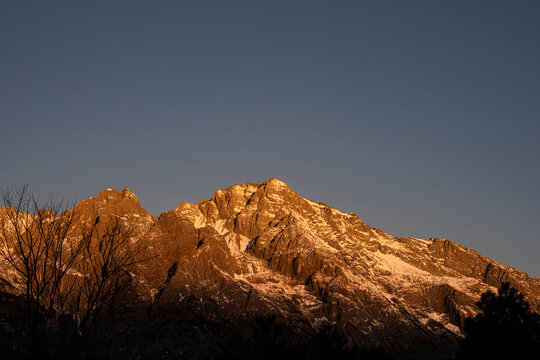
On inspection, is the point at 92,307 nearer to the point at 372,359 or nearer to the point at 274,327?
the point at 372,359

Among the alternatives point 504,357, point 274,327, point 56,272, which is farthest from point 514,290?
point 56,272

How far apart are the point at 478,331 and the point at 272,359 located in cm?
2591

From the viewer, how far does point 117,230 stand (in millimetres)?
46750

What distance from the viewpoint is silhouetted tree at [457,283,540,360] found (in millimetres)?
61062

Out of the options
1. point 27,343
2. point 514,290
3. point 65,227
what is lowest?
point 27,343

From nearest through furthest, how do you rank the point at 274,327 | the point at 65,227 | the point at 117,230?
the point at 65,227
the point at 117,230
the point at 274,327

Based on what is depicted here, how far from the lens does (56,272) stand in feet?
139

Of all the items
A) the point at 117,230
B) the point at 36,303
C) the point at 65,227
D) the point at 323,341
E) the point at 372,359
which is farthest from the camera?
the point at 323,341

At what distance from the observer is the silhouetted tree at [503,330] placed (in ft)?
200

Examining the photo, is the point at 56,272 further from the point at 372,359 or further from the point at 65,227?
the point at 372,359

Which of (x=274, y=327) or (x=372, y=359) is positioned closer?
(x=372, y=359)

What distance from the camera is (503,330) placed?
65.1m

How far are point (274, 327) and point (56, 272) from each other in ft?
152

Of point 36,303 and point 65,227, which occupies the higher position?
point 65,227
